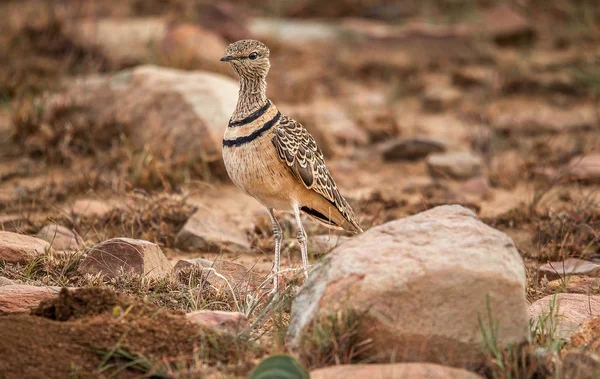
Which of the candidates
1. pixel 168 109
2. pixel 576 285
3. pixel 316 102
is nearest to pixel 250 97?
pixel 576 285

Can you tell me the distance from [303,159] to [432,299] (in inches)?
64.7

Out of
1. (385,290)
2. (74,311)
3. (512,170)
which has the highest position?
(385,290)

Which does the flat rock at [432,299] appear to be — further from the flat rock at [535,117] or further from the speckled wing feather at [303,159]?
the flat rock at [535,117]

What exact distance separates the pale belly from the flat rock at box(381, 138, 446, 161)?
3754mm

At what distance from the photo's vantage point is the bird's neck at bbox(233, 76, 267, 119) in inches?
197

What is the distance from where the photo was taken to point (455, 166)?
26.5 ft

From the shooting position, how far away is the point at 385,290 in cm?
364

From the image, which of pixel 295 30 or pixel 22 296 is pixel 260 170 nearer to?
pixel 22 296

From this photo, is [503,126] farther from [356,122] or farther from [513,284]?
[513,284]

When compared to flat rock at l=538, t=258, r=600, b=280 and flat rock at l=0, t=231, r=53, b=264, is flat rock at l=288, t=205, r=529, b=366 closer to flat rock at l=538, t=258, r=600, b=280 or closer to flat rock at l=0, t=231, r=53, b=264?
flat rock at l=538, t=258, r=600, b=280

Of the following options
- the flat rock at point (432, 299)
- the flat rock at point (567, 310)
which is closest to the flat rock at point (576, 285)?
the flat rock at point (567, 310)

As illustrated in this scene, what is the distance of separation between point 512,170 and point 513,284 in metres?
4.79

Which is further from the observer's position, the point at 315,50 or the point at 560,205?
the point at 315,50

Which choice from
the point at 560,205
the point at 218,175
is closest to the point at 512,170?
the point at 560,205
